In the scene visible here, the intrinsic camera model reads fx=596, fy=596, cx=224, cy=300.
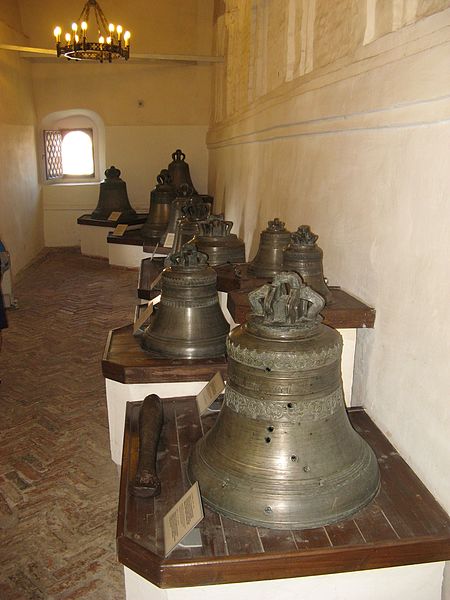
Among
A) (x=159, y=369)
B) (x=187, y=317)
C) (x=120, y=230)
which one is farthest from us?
(x=120, y=230)

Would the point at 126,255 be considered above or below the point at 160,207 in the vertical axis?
below

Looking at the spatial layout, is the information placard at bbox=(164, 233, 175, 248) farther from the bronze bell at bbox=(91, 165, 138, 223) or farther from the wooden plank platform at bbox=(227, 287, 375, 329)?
the bronze bell at bbox=(91, 165, 138, 223)

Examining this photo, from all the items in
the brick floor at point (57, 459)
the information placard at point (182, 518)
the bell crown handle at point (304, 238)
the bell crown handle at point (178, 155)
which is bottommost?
the brick floor at point (57, 459)

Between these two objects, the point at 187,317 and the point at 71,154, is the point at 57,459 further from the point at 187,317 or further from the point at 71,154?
the point at 71,154

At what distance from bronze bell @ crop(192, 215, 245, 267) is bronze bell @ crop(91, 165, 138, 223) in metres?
6.35

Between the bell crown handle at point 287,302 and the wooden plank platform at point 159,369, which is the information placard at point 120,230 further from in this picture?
the bell crown handle at point 287,302

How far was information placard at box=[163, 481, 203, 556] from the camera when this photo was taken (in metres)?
1.79

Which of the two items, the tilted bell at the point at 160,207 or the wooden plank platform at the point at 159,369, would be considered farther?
the tilted bell at the point at 160,207

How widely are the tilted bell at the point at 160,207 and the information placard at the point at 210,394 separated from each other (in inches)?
245

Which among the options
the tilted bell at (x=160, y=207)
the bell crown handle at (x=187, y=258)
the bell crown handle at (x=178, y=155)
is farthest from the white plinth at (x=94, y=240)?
the bell crown handle at (x=187, y=258)

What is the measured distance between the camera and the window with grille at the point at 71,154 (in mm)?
13172

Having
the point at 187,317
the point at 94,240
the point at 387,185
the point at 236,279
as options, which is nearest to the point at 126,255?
the point at 94,240

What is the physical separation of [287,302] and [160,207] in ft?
23.9

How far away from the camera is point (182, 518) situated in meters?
1.86
